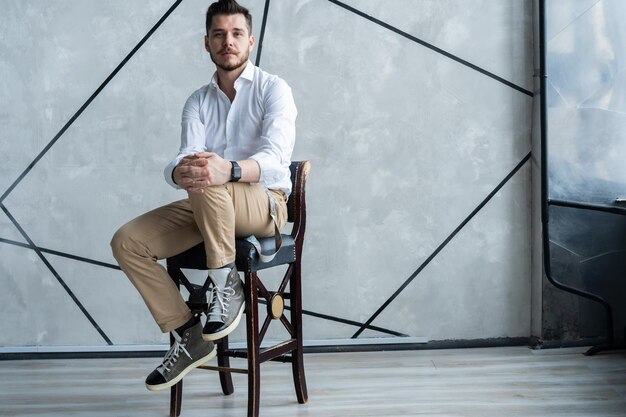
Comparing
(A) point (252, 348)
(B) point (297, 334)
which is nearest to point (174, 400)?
(A) point (252, 348)

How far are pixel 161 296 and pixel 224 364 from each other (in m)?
0.55

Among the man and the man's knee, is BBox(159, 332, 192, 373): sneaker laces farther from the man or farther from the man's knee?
the man's knee

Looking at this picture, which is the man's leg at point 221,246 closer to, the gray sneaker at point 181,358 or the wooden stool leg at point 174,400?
the gray sneaker at point 181,358

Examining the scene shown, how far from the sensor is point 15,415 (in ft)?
8.91

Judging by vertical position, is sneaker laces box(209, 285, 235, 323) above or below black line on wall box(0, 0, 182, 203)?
below

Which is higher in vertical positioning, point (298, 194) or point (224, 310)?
point (298, 194)

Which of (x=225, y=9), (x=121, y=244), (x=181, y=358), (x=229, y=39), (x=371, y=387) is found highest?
(x=225, y=9)

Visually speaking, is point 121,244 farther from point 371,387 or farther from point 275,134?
point 371,387

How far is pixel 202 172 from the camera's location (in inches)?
94.0

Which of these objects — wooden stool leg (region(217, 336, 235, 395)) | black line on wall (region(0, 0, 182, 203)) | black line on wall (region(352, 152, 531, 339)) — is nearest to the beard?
black line on wall (region(0, 0, 182, 203))

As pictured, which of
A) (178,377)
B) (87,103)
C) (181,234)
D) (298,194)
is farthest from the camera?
(87,103)

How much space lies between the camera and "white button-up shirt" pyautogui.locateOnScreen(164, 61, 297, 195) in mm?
2703

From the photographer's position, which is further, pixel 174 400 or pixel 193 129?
pixel 193 129

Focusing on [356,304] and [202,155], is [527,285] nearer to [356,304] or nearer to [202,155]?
[356,304]
